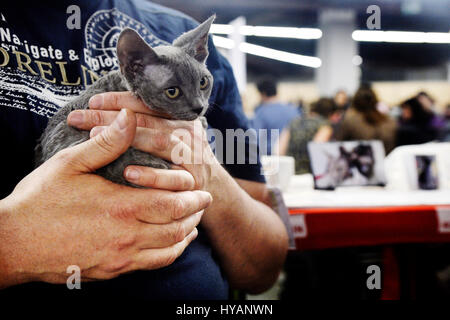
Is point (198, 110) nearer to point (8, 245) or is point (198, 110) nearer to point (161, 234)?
point (161, 234)

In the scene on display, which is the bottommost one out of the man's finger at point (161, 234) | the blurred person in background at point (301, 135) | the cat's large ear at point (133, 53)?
the man's finger at point (161, 234)

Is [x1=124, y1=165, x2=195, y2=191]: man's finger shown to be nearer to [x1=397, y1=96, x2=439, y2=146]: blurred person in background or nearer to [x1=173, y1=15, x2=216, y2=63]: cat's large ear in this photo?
[x1=173, y1=15, x2=216, y2=63]: cat's large ear

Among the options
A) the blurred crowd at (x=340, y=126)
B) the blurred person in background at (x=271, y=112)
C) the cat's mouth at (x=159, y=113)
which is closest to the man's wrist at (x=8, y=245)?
the cat's mouth at (x=159, y=113)

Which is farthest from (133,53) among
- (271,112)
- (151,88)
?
(271,112)

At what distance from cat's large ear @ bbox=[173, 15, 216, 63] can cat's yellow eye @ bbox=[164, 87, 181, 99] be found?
0.07 meters

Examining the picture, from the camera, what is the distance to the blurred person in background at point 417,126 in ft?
10.3

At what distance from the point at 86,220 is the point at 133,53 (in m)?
0.23

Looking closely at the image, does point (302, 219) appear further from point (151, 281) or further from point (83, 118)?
point (83, 118)

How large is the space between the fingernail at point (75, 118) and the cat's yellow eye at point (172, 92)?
0.12 meters

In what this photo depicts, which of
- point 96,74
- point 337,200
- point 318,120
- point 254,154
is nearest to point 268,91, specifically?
point 318,120

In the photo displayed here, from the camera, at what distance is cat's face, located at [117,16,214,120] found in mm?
510

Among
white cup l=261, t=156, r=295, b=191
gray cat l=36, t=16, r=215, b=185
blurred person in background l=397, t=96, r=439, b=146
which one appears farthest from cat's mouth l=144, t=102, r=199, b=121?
blurred person in background l=397, t=96, r=439, b=146

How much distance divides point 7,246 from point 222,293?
375mm

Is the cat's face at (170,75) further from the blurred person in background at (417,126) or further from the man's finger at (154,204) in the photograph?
the blurred person in background at (417,126)
